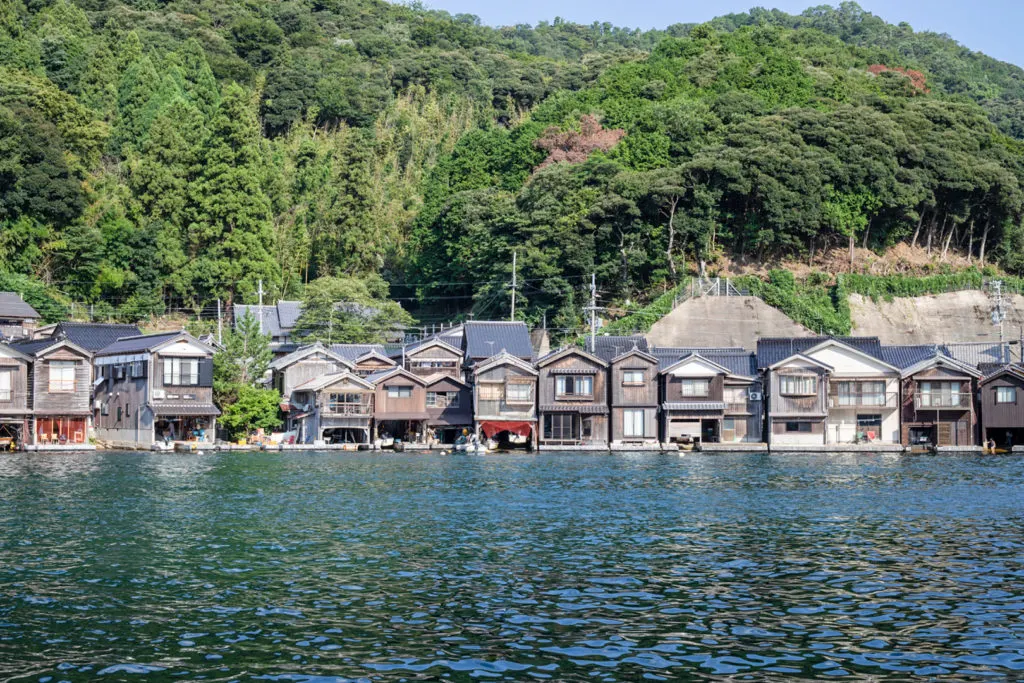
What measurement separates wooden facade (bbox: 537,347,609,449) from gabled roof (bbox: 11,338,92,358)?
967 inches

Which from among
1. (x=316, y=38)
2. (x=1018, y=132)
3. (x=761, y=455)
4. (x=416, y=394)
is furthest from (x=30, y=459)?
(x=1018, y=132)

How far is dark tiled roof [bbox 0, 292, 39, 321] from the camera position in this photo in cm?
6838

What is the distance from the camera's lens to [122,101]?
328 feet

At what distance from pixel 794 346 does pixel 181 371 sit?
3395 centimetres

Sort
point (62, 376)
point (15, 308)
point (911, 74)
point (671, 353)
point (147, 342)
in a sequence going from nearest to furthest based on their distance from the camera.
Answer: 1. point (62, 376)
2. point (147, 342)
3. point (671, 353)
4. point (15, 308)
5. point (911, 74)

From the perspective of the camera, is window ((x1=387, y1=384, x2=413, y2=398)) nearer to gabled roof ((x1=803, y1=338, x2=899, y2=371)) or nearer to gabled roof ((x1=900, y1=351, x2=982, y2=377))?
gabled roof ((x1=803, y1=338, x2=899, y2=371))

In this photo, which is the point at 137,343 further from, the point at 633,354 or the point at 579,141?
the point at 579,141

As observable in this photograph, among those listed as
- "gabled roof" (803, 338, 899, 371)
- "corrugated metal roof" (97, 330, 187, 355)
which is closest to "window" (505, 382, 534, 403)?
"gabled roof" (803, 338, 899, 371)

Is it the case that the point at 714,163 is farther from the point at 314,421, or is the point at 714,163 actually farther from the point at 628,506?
the point at 628,506

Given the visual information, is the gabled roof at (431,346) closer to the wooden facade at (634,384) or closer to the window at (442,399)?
the window at (442,399)

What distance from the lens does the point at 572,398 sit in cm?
6397

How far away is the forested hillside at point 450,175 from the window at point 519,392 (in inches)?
618

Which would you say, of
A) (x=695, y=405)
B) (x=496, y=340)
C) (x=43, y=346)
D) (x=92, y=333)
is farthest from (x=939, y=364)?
(x=92, y=333)

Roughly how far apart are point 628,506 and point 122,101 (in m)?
79.4
